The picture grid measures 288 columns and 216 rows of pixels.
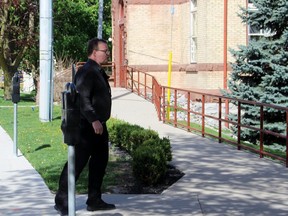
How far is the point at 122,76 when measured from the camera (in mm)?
33906

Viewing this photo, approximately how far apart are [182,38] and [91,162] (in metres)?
22.9

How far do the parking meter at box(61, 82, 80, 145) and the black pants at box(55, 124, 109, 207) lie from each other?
4.08ft

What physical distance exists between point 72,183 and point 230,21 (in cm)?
2157

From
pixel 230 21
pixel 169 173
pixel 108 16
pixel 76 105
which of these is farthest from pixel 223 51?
pixel 108 16

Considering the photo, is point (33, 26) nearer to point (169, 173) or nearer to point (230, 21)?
point (230, 21)

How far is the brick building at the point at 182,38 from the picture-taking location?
91.1 feet

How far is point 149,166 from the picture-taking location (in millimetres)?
10656

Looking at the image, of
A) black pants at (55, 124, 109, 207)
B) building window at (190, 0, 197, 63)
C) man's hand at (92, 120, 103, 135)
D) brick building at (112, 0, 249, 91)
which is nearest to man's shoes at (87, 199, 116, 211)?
black pants at (55, 124, 109, 207)

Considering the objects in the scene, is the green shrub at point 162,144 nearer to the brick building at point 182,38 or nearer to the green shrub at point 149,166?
the green shrub at point 149,166

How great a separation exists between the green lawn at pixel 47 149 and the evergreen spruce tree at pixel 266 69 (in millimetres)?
5101

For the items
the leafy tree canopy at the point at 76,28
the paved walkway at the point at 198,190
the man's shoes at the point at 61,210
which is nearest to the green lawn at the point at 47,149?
the paved walkway at the point at 198,190

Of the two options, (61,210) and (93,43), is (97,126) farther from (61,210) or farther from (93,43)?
(61,210)

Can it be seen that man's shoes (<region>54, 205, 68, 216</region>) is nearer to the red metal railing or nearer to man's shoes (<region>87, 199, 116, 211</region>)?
man's shoes (<region>87, 199, 116, 211</region>)

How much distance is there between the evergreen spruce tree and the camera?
1922 centimetres
